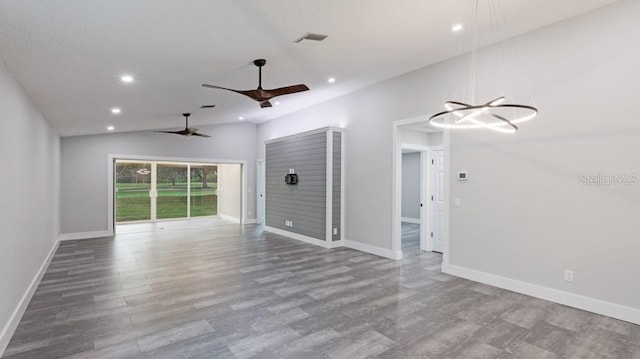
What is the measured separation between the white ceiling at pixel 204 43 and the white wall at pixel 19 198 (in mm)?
336

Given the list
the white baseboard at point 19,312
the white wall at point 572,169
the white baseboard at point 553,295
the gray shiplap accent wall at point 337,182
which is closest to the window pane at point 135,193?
the white baseboard at point 19,312

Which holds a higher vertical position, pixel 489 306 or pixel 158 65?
pixel 158 65

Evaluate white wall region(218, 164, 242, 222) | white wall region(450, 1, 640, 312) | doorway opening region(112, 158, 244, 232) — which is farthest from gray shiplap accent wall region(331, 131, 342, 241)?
white wall region(218, 164, 242, 222)

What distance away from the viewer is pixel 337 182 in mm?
7145

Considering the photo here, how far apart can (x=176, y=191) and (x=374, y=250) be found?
29.0 ft

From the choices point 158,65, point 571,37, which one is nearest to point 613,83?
point 571,37

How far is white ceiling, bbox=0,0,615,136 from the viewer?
2527mm

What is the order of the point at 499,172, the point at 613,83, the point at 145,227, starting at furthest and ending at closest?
the point at 145,227, the point at 499,172, the point at 613,83

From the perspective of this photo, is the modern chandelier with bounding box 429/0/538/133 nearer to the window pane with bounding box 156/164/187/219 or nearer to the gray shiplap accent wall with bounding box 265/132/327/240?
the gray shiplap accent wall with bounding box 265/132/327/240

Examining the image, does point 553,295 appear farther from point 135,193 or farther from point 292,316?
point 135,193

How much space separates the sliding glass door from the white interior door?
8988 millimetres

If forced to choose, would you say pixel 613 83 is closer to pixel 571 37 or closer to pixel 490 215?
pixel 571 37

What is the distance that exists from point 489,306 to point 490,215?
1348 mm

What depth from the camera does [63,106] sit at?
5.00 metres
